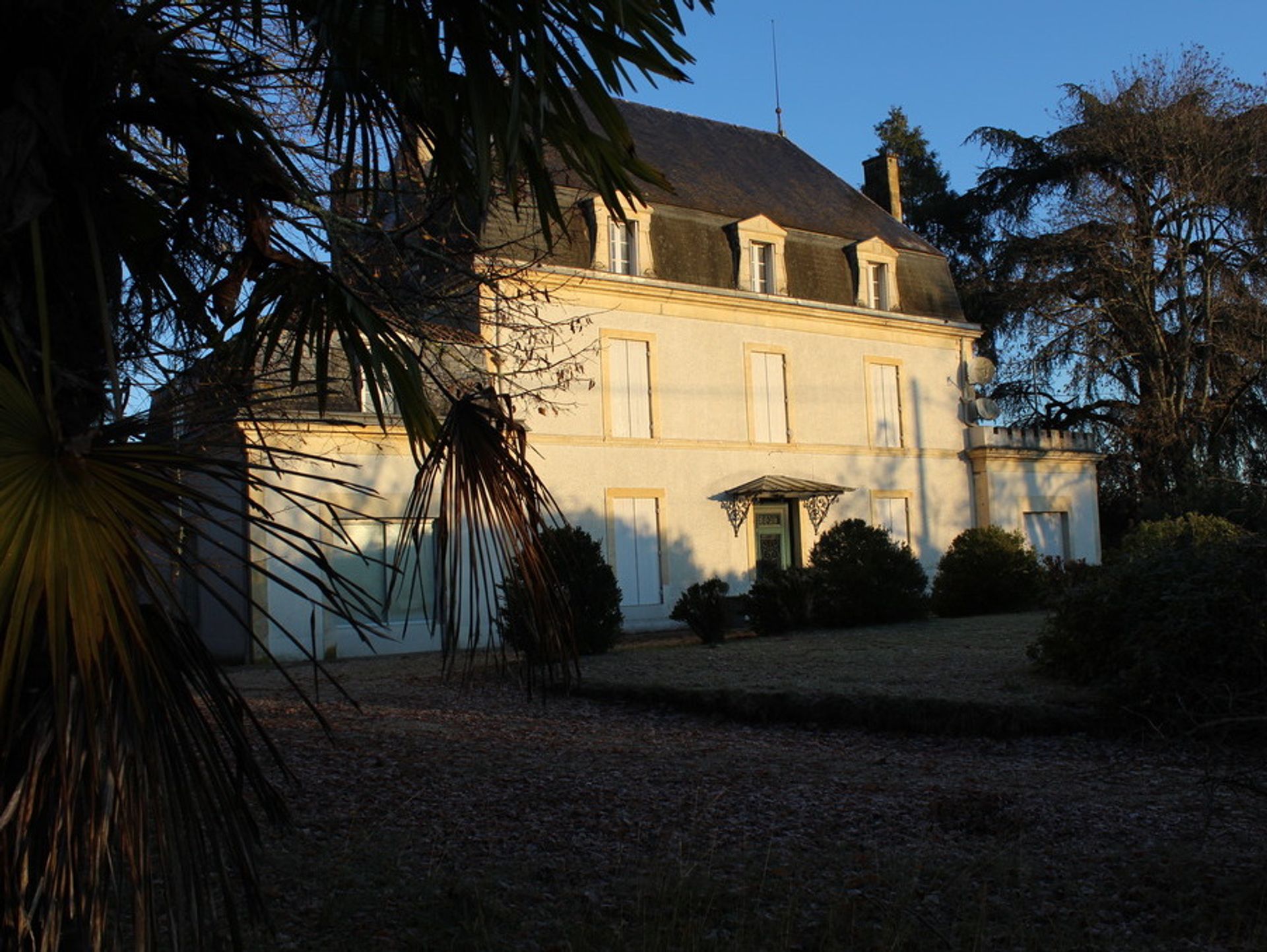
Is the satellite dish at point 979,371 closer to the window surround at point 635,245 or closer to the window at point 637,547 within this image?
the window surround at point 635,245

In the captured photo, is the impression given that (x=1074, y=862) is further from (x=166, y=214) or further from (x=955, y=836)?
(x=166, y=214)

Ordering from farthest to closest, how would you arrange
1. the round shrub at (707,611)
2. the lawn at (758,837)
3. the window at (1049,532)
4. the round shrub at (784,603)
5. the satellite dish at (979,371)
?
1. the window at (1049,532)
2. the satellite dish at (979,371)
3. the round shrub at (784,603)
4. the round shrub at (707,611)
5. the lawn at (758,837)

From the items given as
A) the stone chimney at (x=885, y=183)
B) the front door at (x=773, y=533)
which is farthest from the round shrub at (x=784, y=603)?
the stone chimney at (x=885, y=183)

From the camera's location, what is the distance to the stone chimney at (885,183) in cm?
2702

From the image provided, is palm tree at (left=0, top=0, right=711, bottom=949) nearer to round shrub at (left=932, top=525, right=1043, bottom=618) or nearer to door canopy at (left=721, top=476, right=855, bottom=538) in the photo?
round shrub at (left=932, top=525, right=1043, bottom=618)

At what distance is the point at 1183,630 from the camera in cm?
742

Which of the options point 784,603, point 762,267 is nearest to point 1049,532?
point 762,267

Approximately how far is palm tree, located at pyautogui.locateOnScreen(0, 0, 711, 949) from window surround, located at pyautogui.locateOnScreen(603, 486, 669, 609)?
1522 centimetres

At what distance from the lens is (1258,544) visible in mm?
6191

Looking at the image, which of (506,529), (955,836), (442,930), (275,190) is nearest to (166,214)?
(275,190)

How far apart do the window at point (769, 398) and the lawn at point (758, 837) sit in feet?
42.1

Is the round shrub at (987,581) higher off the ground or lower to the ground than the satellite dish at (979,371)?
lower

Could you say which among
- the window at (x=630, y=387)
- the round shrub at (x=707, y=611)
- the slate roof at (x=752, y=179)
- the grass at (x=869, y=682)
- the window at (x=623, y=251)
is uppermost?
the slate roof at (x=752, y=179)

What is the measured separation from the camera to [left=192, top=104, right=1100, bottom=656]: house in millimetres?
19484
